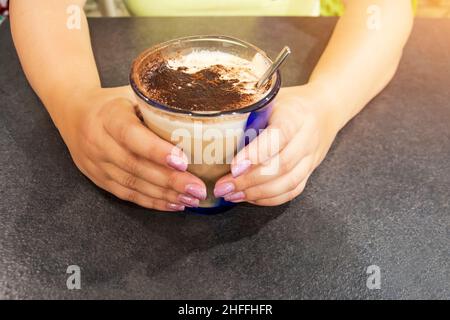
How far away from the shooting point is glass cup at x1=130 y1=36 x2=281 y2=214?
52cm

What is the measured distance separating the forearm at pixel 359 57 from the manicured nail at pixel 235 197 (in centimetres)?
27

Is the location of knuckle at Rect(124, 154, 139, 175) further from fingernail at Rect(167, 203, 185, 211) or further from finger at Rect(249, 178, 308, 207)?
finger at Rect(249, 178, 308, 207)

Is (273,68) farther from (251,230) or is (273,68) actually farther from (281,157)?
(251,230)

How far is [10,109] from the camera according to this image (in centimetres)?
85

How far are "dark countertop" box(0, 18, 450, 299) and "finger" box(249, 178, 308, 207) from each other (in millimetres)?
18

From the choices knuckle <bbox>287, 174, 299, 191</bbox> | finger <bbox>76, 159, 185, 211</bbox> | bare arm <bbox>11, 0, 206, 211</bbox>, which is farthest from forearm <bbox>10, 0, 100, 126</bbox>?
knuckle <bbox>287, 174, 299, 191</bbox>

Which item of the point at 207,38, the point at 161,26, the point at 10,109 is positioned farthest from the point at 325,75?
the point at 10,109

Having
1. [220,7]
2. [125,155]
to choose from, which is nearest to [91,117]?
[125,155]

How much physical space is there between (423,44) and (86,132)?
87 cm

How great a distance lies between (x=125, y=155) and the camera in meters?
0.64

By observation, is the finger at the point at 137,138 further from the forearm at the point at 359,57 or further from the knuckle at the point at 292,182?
the forearm at the point at 359,57

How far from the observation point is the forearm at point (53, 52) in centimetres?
79

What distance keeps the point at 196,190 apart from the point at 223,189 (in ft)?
0.12
